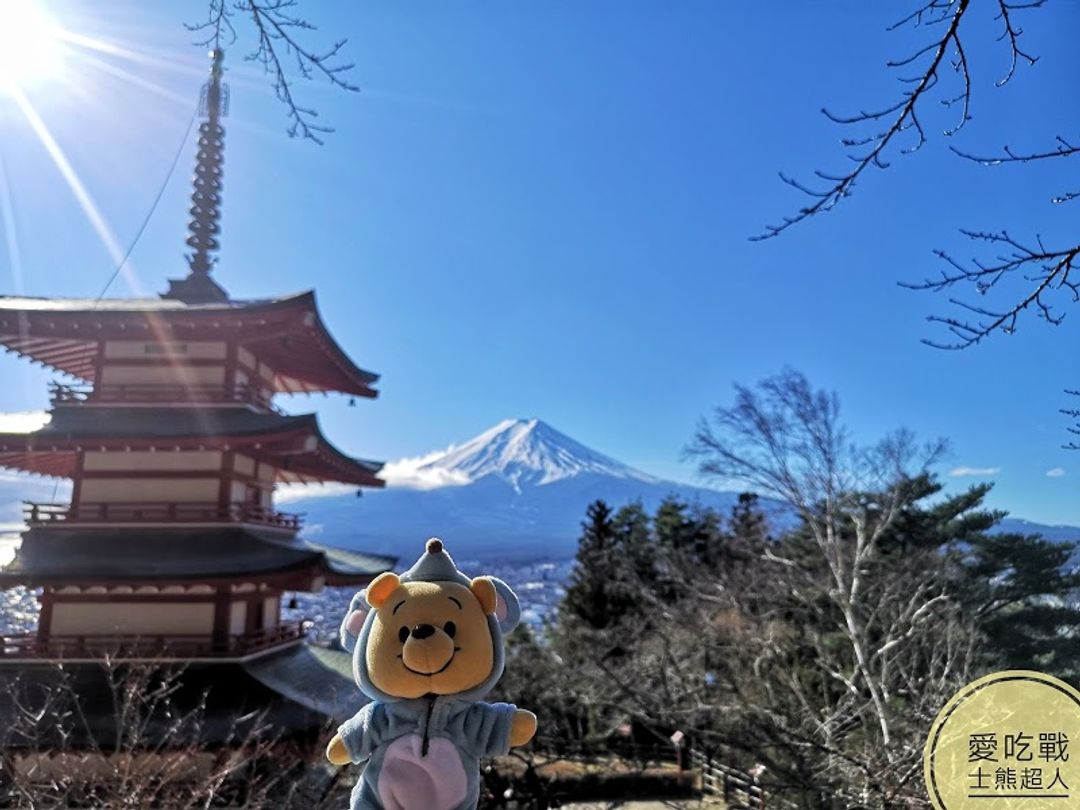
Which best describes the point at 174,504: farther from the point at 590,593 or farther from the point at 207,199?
the point at 590,593

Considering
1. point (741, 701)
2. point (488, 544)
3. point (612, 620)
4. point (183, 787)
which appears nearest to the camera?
point (183, 787)

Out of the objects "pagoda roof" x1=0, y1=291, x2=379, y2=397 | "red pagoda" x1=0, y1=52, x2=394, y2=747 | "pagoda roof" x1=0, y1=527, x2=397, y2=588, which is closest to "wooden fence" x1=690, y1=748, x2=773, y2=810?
"red pagoda" x1=0, y1=52, x2=394, y2=747

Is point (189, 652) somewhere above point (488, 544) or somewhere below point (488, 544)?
above

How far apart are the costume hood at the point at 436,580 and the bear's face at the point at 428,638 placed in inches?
1.0

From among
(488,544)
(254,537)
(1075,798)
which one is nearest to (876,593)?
(1075,798)

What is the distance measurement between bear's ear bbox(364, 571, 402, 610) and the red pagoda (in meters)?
6.00

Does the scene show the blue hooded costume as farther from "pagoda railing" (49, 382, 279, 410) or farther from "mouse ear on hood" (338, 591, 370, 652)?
"pagoda railing" (49, 382, 279, 410)

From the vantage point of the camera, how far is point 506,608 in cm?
212

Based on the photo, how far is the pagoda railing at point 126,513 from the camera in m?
7.80

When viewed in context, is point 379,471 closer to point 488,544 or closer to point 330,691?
point 330,691

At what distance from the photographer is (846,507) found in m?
8.17

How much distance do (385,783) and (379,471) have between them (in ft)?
29.2

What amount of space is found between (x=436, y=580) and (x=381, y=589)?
17 cm

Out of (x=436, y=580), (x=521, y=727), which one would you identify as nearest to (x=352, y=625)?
(x=436, y=580)
